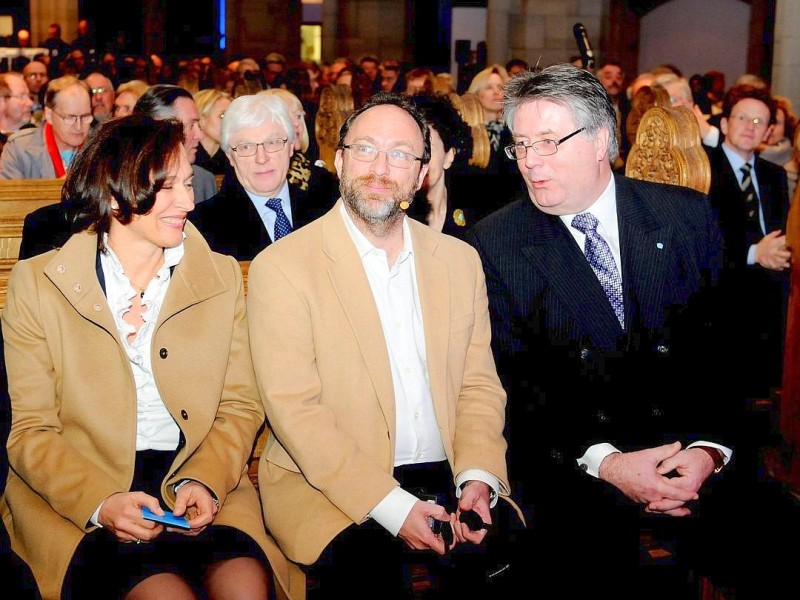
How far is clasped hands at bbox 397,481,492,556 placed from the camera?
2328mm

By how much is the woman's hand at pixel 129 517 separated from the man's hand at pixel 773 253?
333cm

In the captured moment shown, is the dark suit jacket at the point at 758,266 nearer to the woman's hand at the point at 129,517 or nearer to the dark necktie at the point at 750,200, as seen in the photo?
the dark necktie at the point at 750,200

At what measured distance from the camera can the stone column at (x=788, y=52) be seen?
387 inches

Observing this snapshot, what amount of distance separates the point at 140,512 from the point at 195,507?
140 mm

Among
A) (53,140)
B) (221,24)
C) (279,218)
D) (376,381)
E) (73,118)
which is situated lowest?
(376,381)

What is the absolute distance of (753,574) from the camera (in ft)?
7.80

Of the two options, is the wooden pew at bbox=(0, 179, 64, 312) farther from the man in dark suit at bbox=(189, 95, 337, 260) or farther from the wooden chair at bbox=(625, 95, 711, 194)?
the wooden chair at bbox=(625, 95, 711, 194)

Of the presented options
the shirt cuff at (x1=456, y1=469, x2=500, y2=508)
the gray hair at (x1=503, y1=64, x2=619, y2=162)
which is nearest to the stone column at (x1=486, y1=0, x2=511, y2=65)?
the gray hair at (x1=503, y1=64, x2=619, y2=162)

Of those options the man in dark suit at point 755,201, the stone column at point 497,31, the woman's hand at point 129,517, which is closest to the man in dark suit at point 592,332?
the woman's hand at point 129,517

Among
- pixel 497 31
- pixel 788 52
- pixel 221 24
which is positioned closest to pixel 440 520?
pixel 788 52

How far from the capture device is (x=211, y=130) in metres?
5.61

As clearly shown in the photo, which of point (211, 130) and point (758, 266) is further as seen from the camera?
point (211, 130)

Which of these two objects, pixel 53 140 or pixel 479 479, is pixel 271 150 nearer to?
pixel 479 479

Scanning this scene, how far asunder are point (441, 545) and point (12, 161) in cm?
407
